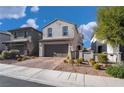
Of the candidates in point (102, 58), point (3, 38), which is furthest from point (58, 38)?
point (3, 38)

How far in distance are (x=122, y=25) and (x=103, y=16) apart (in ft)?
5.57

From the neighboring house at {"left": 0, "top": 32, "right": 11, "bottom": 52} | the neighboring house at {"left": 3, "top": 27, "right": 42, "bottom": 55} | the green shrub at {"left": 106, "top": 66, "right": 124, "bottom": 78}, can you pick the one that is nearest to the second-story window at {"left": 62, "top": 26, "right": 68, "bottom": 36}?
the neighboring house at {"left": 3, "top": 27, "right": 42, "bottom": 55}

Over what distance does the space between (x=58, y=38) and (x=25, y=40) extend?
5.51 metres

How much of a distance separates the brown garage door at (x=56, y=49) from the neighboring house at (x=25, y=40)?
314 centimetres

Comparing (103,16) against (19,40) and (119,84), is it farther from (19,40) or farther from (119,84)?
(19,40)

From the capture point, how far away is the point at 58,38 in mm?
25844

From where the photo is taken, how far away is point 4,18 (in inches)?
921

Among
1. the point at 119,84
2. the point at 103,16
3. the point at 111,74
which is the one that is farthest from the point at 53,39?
the point at 119,84

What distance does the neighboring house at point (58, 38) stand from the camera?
82.9 feet

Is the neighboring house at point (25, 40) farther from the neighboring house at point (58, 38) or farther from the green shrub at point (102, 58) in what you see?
the green shrub at point (102, 58)

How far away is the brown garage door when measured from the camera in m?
25.5
